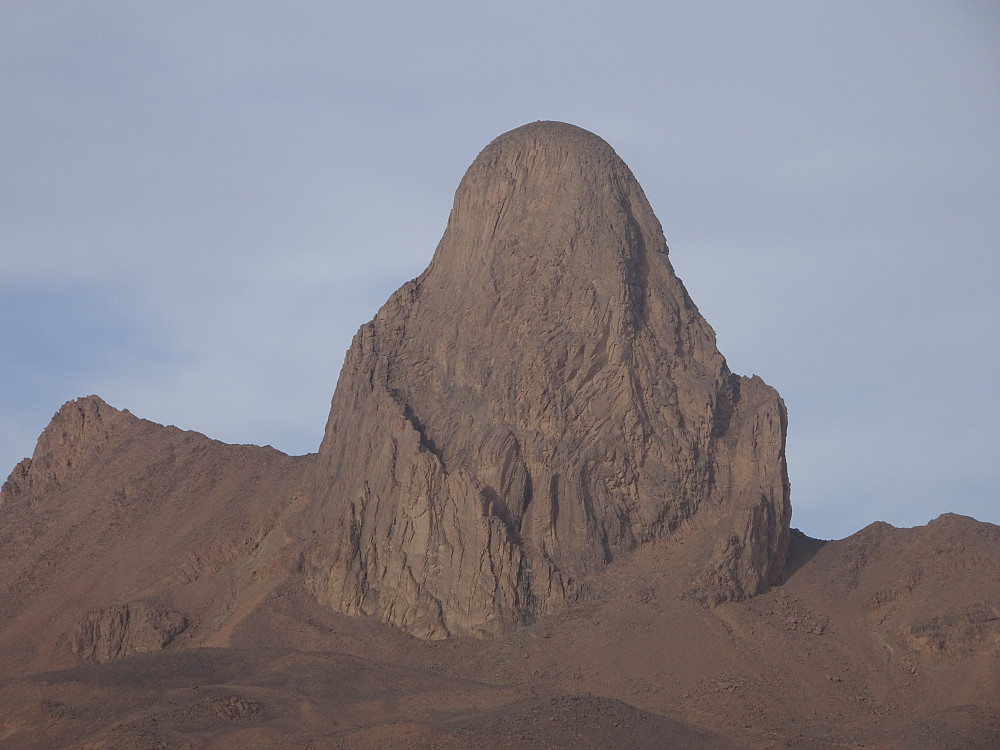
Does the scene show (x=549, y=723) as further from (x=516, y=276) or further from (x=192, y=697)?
(x=516, y=276)

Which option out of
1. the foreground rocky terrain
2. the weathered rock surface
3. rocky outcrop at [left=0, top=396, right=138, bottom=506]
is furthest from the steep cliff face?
rocky outcrop at [left=0, top=396, right=138, bottom=506]

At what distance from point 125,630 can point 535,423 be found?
1464cm

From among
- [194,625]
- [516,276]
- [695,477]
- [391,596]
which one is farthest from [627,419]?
[194,625]

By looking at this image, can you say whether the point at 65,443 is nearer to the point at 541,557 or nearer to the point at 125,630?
the point at 125,630

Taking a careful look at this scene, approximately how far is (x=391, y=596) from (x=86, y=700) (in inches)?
461

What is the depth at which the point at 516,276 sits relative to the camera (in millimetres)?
50500

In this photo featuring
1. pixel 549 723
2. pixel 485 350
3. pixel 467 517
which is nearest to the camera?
pixel 549 723

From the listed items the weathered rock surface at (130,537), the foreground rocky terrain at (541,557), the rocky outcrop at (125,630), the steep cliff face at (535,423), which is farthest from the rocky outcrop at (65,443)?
the steep cliff face at (535,423)

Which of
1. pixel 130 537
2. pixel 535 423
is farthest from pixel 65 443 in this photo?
pixel 535 423

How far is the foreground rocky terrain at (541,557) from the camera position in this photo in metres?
41.4

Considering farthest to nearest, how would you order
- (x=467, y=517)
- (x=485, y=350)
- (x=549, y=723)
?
1. (x=485, y=350)
2. (x=467, y=517)
3. (x=549, y=723)

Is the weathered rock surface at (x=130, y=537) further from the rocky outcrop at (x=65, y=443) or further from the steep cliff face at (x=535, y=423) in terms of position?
the steep cliff face at (x=535, y=423)

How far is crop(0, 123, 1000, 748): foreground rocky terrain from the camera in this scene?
4138 cm

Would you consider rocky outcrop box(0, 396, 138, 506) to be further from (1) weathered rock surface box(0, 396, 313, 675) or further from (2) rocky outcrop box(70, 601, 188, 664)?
(2) rocky outcrop box(70, 601, 188, 664)
